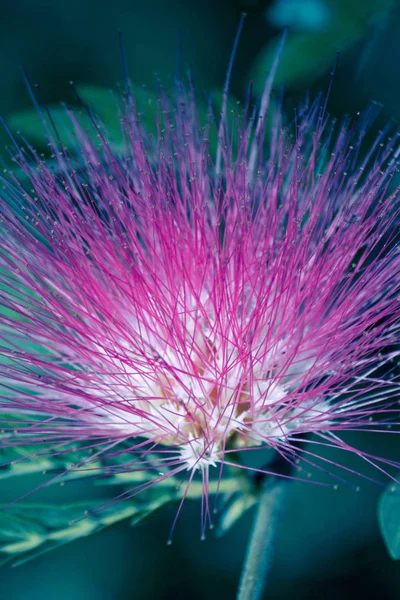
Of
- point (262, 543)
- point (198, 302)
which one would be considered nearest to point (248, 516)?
point (262, 543)

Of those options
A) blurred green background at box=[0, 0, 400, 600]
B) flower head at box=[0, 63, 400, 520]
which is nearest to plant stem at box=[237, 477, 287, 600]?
flower head at box=[0, 63, 400, 520]

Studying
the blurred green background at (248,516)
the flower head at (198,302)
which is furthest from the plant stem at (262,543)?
the blurred green background at (248,516)

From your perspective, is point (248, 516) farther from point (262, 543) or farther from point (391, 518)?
point (391, 518)

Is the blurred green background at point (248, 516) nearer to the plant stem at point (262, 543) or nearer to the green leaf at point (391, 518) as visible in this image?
the plant stem at point (262, 543)

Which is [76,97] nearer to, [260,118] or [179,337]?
[260,118]

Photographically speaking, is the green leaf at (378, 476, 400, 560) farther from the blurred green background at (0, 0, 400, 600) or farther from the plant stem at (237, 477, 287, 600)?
the blurred green background at (0, 0, 400, 600)

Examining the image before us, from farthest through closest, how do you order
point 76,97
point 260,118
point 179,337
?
point 76,97
point 260,118
point 179,337

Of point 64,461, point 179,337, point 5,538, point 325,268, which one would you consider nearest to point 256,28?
point 325,268

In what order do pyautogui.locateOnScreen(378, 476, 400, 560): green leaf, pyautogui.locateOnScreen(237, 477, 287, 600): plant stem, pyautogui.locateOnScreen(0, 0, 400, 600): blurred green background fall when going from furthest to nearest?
pyautogui.locateOnScreen(0, 0, 400, 600): blurred green background
pyautogui.locateOnScreen(237, 477, 287, 600): plant stem
pyautogui.locateOnScreen(378, 476, 400, 560): green leaf
